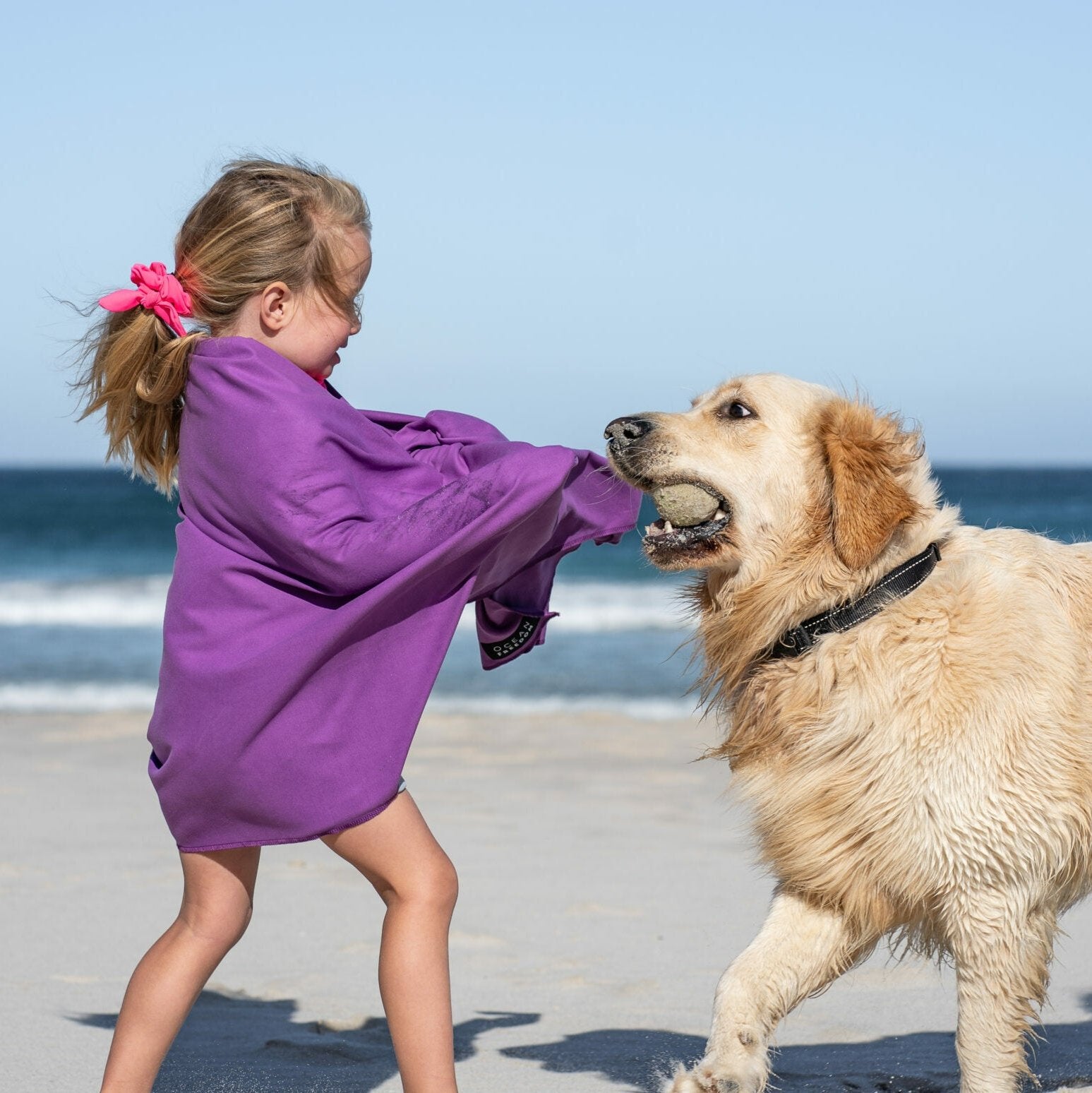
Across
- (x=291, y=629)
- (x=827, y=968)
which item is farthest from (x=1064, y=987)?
(x=291, y=629)

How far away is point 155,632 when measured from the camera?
51.4ft

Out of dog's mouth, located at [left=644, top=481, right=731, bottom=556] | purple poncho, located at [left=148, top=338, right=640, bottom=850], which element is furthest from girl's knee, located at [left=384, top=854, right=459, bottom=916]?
dog's mouth, located at [left=644, top=481, right=731, bottom=556]

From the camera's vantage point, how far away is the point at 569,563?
24156 millimetres

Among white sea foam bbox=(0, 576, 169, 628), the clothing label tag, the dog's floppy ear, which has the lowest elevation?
white sea foam bbox=(0, 576, 169, 628)

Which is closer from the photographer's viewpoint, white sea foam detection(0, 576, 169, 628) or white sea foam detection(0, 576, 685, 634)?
white sea foam detection(0, 576, 685, 634)

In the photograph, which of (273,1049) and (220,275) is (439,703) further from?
(220,275)

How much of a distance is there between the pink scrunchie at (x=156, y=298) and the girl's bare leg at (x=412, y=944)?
108cm

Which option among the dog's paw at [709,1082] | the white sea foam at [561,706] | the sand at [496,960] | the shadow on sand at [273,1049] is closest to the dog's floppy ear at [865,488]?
the sand at [496,960]

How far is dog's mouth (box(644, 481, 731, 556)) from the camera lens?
3.15 metres

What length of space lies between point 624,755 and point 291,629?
585 cm

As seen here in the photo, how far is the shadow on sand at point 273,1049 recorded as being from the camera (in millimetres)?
3250

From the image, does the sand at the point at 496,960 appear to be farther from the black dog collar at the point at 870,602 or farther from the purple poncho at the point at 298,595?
the purple poncho at the point at 298,595

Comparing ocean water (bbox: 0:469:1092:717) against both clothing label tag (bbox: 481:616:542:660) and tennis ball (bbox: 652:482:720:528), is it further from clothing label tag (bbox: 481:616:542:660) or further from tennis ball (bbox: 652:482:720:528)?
clothing label tag (bbox: 481:616:542:660)

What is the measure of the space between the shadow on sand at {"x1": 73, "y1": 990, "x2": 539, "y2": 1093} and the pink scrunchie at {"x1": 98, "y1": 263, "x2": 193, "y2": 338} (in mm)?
1835
